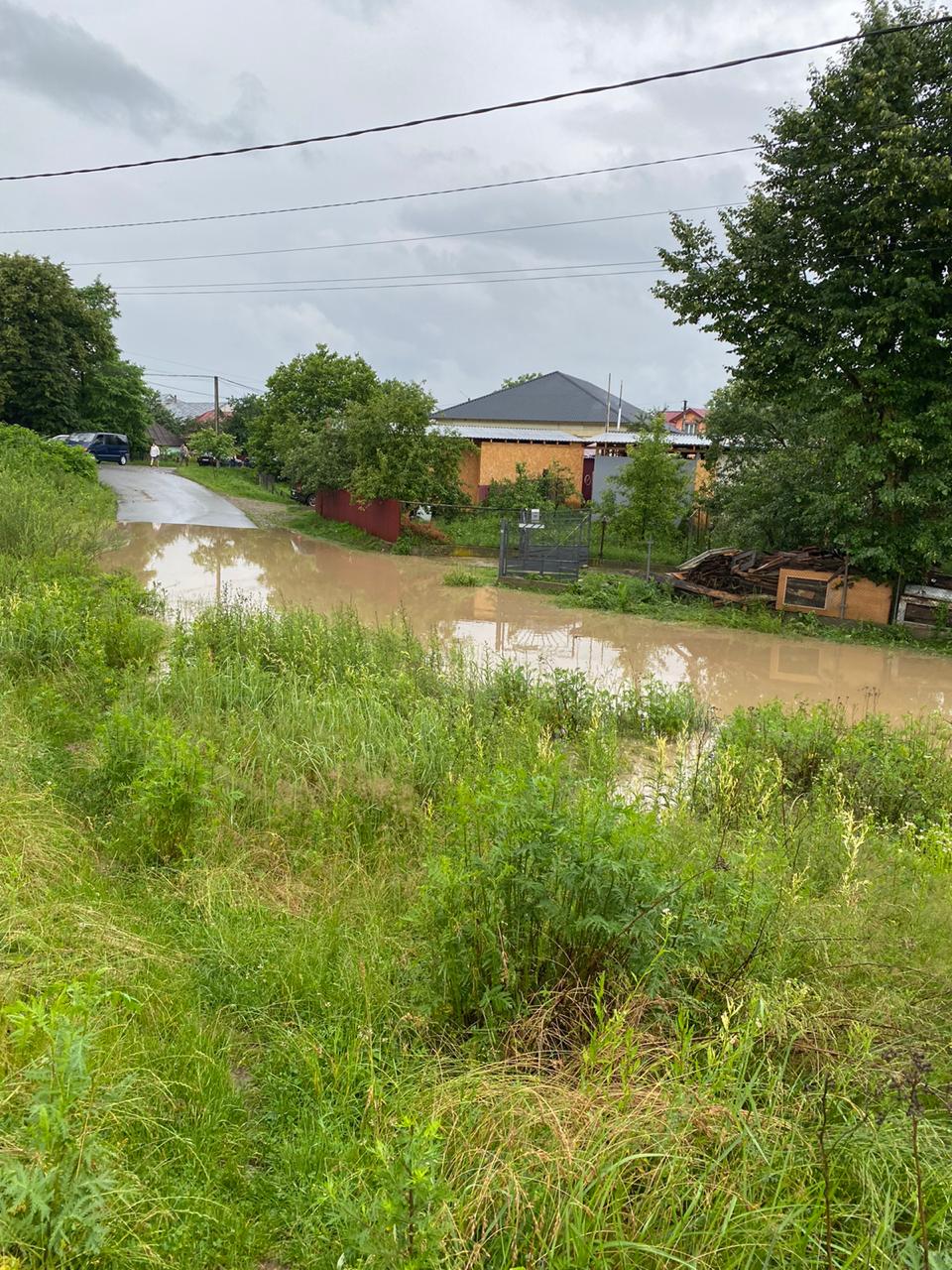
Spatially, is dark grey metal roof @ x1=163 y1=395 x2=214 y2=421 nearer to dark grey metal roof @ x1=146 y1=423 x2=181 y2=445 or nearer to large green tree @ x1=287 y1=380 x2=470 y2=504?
dark grey metal roof @ x1=146 y1=423 x2=181 y2=445

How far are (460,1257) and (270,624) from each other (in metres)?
8.03

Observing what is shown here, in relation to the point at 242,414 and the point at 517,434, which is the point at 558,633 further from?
the point at 242,414

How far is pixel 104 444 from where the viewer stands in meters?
40.0

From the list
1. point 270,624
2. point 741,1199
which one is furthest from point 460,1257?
point 270,624

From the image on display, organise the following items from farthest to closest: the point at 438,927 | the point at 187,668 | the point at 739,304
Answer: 1. the point at 739,304
2. the point at 187,668
3. the point at 438,927

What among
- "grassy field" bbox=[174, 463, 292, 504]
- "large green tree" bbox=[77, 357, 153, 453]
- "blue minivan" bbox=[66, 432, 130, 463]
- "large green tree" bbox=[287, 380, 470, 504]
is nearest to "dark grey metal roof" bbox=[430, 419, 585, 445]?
"large green tree" bbox=[287, 380, 470, 504]

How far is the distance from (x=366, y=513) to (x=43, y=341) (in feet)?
65.6

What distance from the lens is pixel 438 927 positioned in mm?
3145

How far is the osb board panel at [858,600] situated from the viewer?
14789 millimetres

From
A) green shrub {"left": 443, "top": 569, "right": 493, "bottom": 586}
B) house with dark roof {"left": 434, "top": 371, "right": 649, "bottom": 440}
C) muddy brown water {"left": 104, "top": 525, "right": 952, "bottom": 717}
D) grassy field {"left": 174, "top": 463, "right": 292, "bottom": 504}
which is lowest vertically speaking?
muddy brown water {"left": 104, "top": 525, "right": 952, "bottom": 717}

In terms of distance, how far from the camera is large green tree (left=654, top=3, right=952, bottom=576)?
12.2m

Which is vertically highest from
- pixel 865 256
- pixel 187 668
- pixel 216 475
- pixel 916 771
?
pixel 865 256

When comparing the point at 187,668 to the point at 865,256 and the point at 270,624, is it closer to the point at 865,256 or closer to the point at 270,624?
the point at 270,624

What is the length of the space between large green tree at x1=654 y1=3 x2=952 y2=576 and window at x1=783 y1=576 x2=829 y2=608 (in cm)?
84
